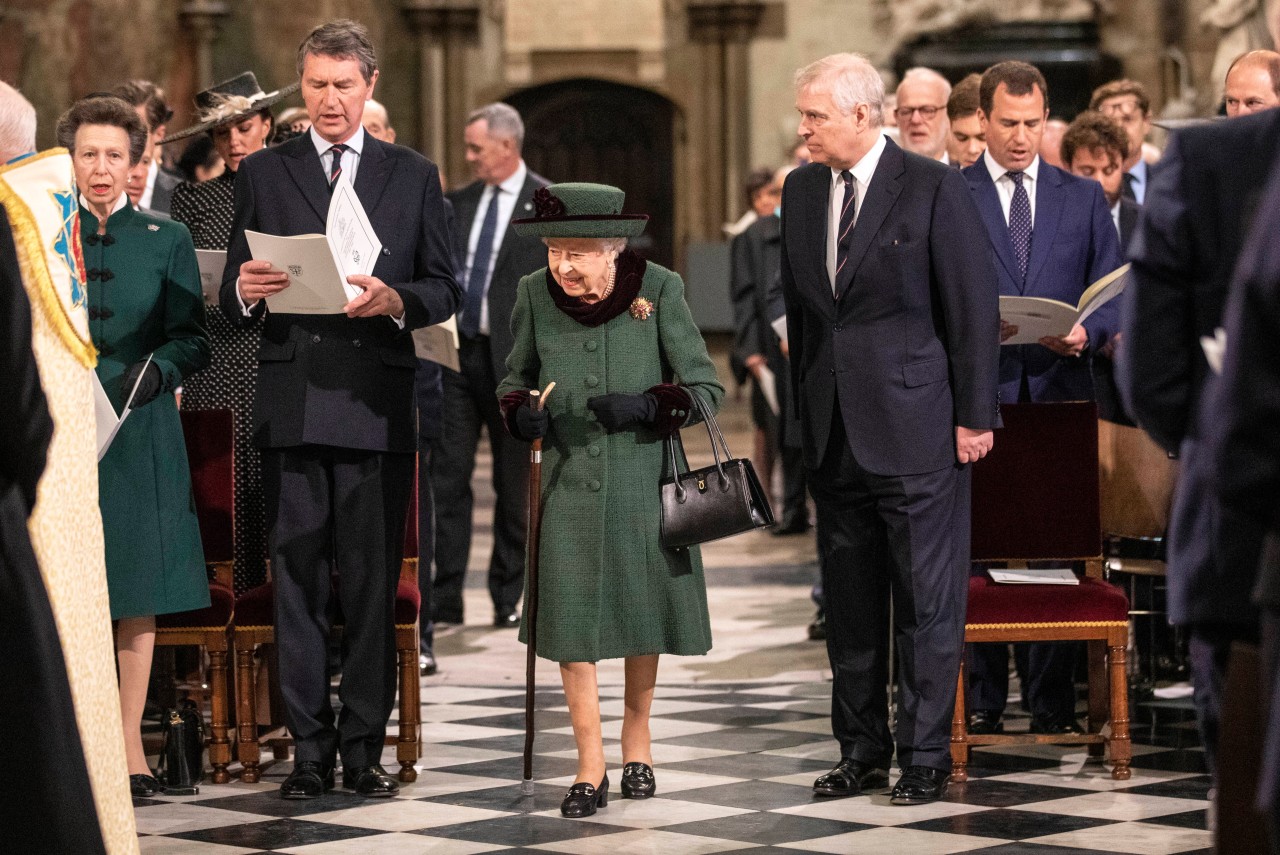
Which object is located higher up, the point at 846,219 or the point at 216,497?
the point at 846,219

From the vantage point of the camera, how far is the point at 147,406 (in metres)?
5.32

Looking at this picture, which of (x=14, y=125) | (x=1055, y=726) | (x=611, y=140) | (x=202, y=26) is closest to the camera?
(x=14, y=125)

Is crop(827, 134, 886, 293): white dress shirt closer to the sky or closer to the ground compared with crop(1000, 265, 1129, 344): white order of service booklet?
closer to the sky

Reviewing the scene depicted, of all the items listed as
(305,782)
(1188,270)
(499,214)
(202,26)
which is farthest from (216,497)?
(202,26)

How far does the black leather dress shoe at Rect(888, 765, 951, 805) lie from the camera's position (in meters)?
5.11

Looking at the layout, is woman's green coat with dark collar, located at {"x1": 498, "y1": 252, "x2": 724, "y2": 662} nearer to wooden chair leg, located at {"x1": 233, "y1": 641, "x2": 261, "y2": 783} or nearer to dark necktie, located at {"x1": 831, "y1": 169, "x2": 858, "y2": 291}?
dark necktie, located at {"x1": 831, "y1": 169, "x2": 858, "y2": 291}

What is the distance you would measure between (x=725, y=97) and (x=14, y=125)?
14.8 meters

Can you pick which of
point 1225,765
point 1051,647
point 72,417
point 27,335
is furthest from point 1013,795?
point 27,335

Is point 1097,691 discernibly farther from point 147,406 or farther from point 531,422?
point 147,406

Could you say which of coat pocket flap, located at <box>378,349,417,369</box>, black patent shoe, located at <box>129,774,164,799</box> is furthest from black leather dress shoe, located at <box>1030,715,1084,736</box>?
black patent shoe, located at <box>129,774,164,799</box>

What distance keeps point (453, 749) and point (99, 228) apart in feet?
6.04

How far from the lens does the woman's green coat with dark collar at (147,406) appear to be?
5.27 m

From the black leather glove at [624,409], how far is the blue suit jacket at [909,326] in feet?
1.60

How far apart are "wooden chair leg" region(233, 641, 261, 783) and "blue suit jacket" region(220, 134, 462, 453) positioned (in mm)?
675
